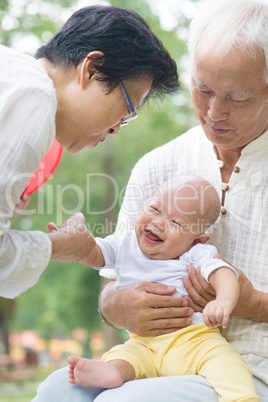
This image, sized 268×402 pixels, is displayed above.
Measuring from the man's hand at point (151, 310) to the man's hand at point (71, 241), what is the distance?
0.28 meters

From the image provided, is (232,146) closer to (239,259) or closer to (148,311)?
(239,259)

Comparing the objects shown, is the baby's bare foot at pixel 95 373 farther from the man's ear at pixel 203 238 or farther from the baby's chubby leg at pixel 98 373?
the man's ear at pixel 203 238

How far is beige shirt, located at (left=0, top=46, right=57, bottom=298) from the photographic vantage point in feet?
5.04

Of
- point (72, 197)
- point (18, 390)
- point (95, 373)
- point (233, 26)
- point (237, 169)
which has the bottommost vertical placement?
point (18, 390)

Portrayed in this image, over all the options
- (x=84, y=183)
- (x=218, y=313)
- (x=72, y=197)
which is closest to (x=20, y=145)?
(x=218, y=313)

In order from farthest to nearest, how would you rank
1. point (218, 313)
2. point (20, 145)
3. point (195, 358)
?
point (195, 358)
point (218, 313)
point (20, 145)

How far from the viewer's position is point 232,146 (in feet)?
7.41

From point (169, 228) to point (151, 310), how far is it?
369mm

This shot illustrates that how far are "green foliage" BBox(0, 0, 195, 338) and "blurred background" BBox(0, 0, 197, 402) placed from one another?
0.06 feet

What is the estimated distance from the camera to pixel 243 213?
7.40 feet

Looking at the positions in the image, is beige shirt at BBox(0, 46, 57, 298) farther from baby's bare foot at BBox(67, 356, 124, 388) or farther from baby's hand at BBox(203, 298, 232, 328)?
baby's hand at BBox(203, 298, 232, 328)

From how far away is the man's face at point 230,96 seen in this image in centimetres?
204

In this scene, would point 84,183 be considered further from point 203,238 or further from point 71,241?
point 71,241

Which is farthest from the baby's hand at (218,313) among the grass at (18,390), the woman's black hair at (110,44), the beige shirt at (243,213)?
the grass at (18,390)
